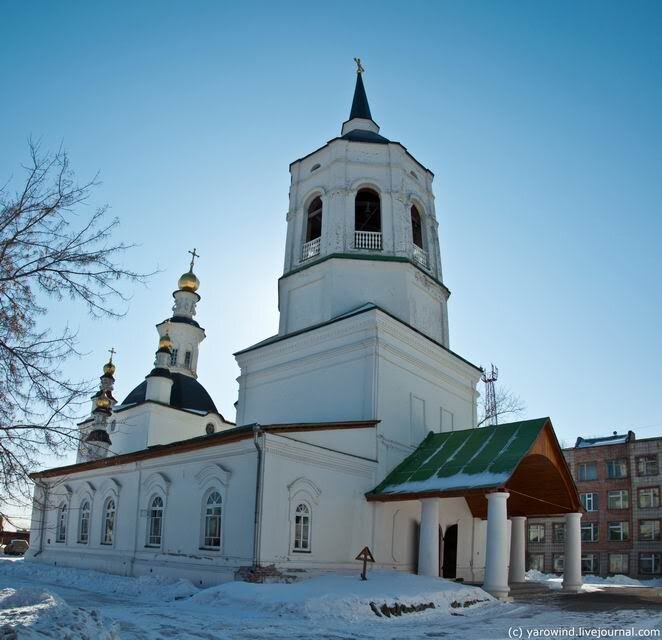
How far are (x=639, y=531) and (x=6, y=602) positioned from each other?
117 feet

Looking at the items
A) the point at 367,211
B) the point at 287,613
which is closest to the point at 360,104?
the point at 367,211

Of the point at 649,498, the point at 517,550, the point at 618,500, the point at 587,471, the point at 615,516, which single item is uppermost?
the point at 587,471

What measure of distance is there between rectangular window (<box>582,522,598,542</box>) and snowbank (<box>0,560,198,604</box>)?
98.3 ft

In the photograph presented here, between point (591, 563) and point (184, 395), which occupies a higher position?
point (184, 395)

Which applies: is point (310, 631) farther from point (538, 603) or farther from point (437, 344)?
point (437, 344)

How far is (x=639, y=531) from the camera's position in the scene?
3603 centimetres

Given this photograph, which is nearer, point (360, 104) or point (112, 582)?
point (112, 582)

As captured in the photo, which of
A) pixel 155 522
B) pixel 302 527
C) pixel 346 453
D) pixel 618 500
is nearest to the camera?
pixel 302 527

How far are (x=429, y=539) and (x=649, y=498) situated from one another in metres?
26.0

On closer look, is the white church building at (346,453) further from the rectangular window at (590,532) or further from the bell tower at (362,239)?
the rectangular window at (590,532)

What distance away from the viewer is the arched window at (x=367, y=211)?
2212cm

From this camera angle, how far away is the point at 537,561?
38.9 metres

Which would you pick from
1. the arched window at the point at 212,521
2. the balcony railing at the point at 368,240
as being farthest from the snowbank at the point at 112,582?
the balcony railing at the point at 368,240

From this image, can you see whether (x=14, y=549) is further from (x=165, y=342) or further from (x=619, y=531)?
(x=619, y=531)
